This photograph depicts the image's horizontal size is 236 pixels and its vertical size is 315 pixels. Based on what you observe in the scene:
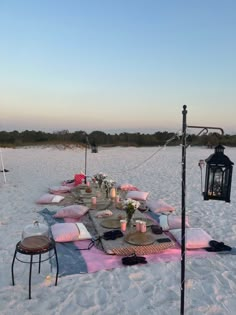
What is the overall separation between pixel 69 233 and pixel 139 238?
4.02 ft

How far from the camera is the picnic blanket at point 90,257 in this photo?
12.7 ft

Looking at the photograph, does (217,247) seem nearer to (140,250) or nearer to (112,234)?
(140,250)

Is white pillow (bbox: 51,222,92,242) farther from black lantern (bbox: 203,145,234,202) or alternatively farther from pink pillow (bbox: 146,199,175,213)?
black lantern (bbox: 203,145,234,202)

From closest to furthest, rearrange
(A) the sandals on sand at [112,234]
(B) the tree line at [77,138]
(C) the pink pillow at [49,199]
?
(A) the sandals on sand at [112,234]
(C) the pink pillow at [49,199]
(B) the tree line at [77,138]

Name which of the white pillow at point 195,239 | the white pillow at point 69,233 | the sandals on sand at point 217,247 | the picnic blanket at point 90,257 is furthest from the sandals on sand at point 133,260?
the sandals on sand at point 217,247

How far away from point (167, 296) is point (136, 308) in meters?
0.45

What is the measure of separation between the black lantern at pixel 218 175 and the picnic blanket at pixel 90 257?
182 centimetres

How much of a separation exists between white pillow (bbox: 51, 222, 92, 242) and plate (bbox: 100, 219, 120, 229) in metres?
0.46

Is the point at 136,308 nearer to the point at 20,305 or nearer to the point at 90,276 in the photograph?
the point at 90,276

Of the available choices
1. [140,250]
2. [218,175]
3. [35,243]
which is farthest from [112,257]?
[218,175]

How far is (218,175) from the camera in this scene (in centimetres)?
275

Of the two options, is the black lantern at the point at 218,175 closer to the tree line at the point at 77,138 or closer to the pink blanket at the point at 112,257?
the pink blanket at the point at 112,257

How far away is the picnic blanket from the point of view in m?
3.88

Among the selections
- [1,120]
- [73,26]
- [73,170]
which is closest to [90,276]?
[73,26]
